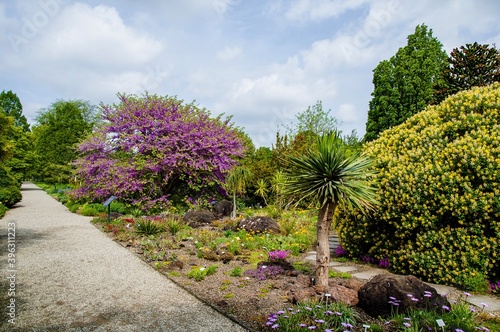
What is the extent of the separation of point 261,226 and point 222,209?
5231mm

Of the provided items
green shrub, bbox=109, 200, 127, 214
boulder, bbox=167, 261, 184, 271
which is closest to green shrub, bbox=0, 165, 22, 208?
green shrub, bbox=109, 200, 127, 214

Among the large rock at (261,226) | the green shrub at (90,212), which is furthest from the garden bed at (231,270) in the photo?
the green shrub at (90,212)

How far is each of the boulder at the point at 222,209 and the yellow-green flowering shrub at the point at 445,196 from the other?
29.4ft

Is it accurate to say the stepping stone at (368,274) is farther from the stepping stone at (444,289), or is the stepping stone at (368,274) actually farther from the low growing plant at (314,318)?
the low growing plant at (314,318)

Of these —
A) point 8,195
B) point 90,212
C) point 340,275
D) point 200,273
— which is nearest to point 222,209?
point 90,212

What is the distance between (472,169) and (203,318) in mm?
4427

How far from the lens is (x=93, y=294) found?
4.95 meters

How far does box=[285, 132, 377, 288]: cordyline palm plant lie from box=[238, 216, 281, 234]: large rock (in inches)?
191

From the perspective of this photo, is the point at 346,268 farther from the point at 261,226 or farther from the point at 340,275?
the point at 261,226

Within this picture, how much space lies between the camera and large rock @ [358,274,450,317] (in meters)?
3.71

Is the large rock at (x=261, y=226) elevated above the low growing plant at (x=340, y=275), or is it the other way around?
the large rock at (x=261, y=226)

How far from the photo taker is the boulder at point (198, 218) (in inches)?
468

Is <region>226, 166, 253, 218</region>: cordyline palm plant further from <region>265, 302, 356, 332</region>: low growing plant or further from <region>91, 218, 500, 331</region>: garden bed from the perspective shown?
<region>265, 302, 356, 332</region>: low growing plant

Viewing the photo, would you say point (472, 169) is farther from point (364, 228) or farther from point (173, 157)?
point (173, 157)
